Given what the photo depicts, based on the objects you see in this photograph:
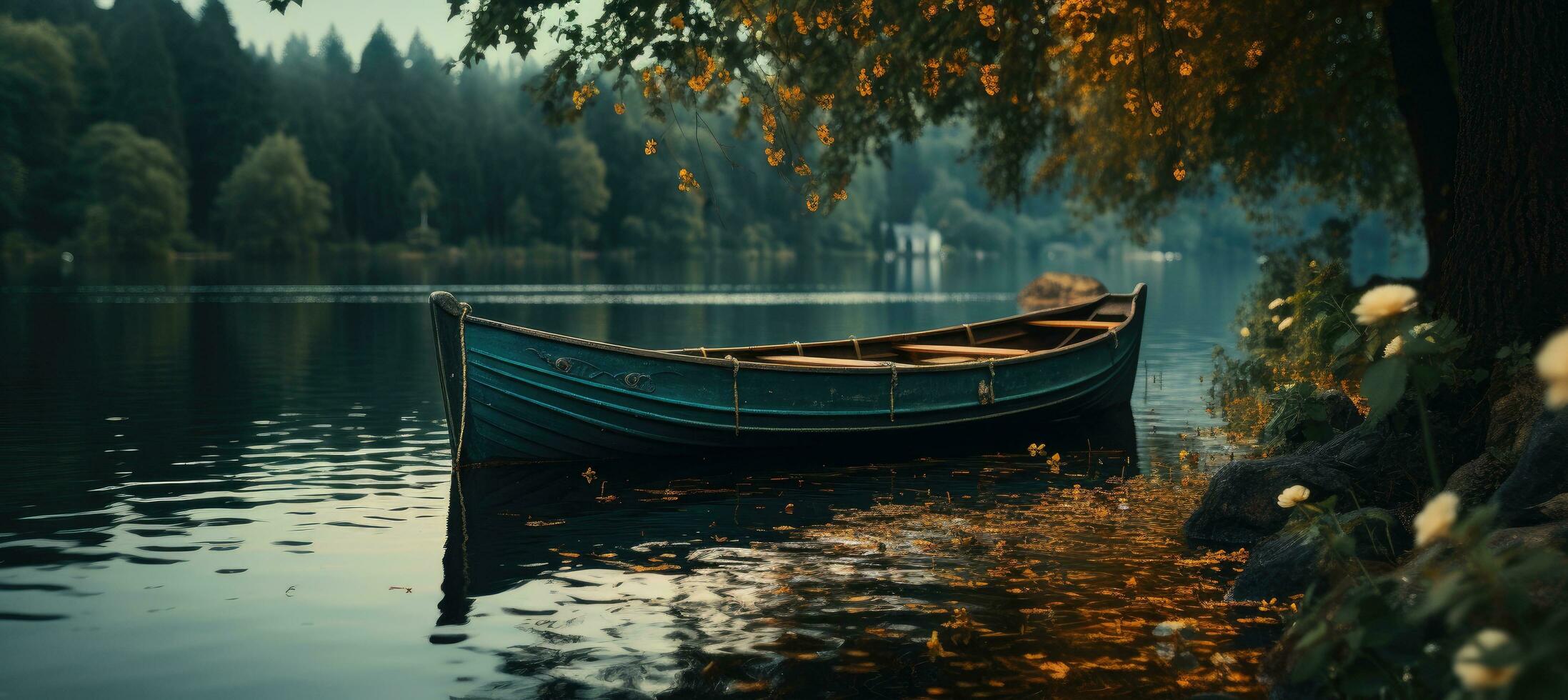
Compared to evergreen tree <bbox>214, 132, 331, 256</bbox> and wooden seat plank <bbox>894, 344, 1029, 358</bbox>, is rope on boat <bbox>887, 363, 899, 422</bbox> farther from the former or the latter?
evergreen tree <bbox>214, 132, 331, 256</bbox>

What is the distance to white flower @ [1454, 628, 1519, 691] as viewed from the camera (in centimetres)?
384

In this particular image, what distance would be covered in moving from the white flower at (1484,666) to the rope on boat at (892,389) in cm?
1170

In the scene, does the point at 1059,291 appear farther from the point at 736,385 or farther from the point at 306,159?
the point at 306,159

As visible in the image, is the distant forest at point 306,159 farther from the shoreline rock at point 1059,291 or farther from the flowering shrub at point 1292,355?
the flowering shrub at point 1292,355

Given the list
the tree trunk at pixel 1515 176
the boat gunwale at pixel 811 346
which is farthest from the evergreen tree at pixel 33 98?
the tree trunk at pixel 1515 176

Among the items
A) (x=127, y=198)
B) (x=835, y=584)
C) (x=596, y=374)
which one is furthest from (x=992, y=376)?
(x=127, y=198)

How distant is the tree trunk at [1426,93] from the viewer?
58.6 ft

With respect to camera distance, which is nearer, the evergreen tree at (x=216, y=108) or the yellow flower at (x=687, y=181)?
the yellow flower at (x=687, y=181)

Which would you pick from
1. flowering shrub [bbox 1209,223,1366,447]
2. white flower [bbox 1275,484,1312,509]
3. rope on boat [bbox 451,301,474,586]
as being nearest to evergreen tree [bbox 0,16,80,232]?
flowering shrub [bbox 1209,223,1366,447]

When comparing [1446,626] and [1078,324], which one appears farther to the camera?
[1078,324]

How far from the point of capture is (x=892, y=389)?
1590 centimetres

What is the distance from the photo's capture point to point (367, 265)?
295 feet

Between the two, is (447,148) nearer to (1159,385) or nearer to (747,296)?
(747,296)

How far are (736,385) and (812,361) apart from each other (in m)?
2.10
